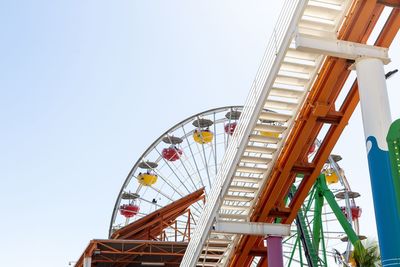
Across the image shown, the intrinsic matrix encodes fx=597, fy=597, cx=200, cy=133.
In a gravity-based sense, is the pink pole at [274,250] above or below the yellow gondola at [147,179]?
below

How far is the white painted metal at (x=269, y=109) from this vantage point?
1479cm

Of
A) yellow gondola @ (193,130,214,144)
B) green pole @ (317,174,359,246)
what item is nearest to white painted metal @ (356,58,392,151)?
green pole @ (317,174,359,246)

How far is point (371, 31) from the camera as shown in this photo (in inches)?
583

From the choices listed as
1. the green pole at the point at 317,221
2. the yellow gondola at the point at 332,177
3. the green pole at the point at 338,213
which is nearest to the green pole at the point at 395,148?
the green pole at the point at 317,221

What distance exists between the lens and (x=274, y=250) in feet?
62.9

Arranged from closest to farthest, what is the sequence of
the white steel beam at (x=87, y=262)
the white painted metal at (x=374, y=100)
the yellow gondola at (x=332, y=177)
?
1. the white painted metal at (x=374, y=100)
2. the white steel beam at (x=87, y=262)
3. the yellow gondola at (x=332, y=177)

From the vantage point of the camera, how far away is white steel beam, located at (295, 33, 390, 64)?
14055 millimetres

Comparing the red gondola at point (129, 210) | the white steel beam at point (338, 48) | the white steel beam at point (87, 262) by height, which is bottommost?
the white steel beam at point (87, 262)

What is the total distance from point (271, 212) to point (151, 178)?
763 inches

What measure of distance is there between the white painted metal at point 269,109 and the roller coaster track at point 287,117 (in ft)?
0.08

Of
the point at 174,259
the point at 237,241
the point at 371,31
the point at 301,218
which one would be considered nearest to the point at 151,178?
the point at 174,259

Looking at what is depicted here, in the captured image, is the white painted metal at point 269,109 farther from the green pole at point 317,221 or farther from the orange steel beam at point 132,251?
the orange steel beam at point 132,251

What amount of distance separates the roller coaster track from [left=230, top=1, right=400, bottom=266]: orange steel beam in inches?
0.9

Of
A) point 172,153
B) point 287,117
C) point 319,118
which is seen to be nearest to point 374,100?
point 319,118
